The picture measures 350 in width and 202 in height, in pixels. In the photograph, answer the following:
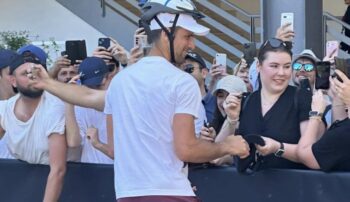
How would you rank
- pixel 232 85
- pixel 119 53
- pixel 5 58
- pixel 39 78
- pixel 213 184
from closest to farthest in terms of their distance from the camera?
pixel 39 78, pixel 213 184, pixel 232 85, pixel 119 53, pixel 5 58

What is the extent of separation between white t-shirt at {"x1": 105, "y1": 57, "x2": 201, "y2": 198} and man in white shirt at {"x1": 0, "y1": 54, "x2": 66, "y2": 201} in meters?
1.48

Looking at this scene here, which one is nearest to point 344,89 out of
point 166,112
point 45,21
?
point 166,112

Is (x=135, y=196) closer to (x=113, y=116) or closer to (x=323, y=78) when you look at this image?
(x=113, y=116)

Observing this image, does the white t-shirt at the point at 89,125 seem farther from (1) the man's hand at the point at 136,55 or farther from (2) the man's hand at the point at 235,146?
(2) the man's hand at the point at 235,146

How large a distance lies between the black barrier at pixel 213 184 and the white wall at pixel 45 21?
633 centimetres

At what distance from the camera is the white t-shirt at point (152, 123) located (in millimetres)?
3566

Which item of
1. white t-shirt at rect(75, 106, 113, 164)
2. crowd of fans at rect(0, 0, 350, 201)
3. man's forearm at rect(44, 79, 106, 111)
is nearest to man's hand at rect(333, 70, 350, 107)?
crowd of fans at rect(0, 0, 350, 201)

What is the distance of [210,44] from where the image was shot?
470 inches

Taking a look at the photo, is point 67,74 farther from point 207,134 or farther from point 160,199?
point 160,199

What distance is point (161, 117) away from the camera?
3586mm

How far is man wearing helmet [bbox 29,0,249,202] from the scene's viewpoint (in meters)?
3.56

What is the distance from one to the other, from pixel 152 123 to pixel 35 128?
1821 millimetres

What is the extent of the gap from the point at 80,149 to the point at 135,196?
6.02ft

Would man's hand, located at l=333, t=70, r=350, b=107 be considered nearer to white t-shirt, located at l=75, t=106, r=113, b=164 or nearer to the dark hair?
the dark hair
